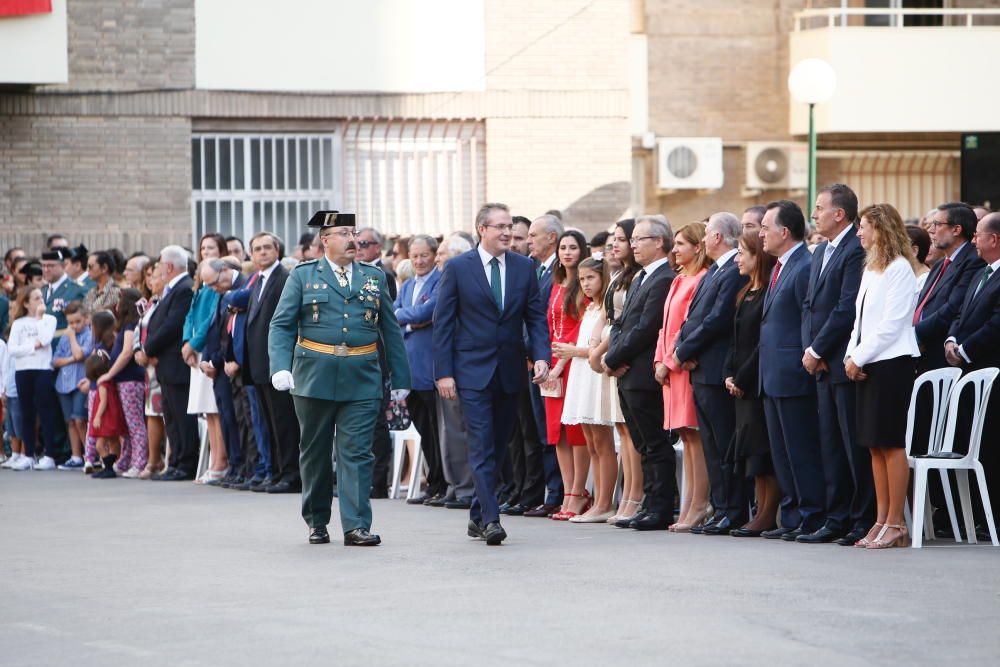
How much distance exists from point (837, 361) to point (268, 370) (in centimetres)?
586

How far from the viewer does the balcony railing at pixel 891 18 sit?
2620 centimetres

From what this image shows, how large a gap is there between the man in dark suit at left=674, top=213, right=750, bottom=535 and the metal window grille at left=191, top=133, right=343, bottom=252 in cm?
1224

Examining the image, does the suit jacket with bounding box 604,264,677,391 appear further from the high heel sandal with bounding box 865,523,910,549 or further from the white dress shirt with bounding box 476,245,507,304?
the high heel sandal with bounding box 865,523,910,549

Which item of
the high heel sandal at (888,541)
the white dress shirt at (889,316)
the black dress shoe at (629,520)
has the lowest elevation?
the black dress shoe at (629,520)

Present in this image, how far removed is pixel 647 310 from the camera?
12602 millimetres

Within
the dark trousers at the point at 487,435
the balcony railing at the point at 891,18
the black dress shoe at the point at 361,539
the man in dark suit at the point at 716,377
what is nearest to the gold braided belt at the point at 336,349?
the dark trousers at the point at 487,435

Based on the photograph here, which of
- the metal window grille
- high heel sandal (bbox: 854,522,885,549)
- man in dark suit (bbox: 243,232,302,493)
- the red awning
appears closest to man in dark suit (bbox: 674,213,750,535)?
high heel sandal (bbox: 854,522,885,549)

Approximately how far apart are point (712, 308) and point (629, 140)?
41.5 ft

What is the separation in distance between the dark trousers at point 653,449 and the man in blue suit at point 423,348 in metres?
2.52

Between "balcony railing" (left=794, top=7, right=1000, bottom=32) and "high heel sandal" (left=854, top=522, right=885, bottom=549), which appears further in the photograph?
"balcony railing" (left=794, top=7, right=1000, bottom=32)

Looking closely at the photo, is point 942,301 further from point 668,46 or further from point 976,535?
point 668,46

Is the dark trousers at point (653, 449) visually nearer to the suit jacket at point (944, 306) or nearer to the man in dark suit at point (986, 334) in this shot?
the suit jacket at point (944, 306)

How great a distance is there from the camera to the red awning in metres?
22.0

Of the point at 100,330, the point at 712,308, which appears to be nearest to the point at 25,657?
the point at 712,308
